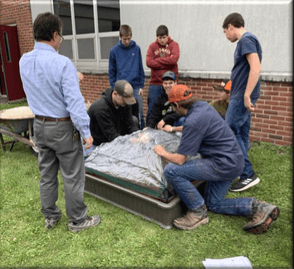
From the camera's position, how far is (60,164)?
2.54 m

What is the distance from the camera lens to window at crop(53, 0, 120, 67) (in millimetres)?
6836

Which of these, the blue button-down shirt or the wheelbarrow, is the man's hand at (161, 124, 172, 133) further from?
the wheelbarrow

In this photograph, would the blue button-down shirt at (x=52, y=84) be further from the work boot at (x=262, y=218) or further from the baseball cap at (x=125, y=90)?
the work boot at (x=262, y=218)

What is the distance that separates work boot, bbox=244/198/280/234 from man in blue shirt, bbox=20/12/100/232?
1668 mm

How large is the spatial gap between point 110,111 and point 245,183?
1.97 m

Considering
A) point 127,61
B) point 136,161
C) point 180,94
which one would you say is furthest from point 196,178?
point 127,61

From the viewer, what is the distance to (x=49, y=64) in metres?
2.20

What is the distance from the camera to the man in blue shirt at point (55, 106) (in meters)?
2.21

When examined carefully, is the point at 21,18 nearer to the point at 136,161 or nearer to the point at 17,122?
the point at 17,122

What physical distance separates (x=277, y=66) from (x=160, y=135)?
2596 mm

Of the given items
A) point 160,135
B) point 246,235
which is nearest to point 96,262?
point 246,235

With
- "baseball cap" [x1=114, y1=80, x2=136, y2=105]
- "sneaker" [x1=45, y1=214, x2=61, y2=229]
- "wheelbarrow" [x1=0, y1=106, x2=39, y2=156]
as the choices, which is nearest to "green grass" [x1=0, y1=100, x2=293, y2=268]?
"sneaker" [x1=45, y1=214, x2=61, y2=229]

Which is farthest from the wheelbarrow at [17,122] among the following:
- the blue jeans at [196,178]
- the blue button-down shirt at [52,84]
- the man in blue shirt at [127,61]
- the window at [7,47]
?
the window at [7,47]

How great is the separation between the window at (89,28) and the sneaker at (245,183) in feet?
16.4
